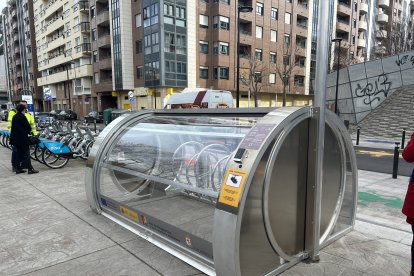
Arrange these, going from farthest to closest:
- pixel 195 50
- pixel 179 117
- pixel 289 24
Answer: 1. pixel 289 24
2. pixel 195 50
3. pixel 179 117

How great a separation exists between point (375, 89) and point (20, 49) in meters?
74.8

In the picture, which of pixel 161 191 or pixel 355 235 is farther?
pixel 161 191

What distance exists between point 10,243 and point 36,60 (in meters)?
69.0

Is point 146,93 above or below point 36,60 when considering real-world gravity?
below

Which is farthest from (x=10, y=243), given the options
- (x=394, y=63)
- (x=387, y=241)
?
(x=394, y=63)

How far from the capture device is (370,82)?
21.0m

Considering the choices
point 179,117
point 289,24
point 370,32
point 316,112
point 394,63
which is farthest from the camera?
point 370,32

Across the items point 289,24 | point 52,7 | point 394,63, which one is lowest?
point 394,63

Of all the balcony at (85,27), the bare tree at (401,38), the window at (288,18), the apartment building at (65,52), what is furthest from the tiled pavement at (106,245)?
the balcony at (85,27)

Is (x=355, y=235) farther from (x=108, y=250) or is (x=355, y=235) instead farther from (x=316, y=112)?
(x=108, y=250)

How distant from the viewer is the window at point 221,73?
3512 cm

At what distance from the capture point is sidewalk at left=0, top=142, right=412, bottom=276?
10.2ft

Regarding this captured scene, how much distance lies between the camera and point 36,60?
2461 inches

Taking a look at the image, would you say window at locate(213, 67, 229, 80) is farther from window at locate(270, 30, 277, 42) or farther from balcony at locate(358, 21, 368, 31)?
balcony at locate(358, 21, 368, 31)
